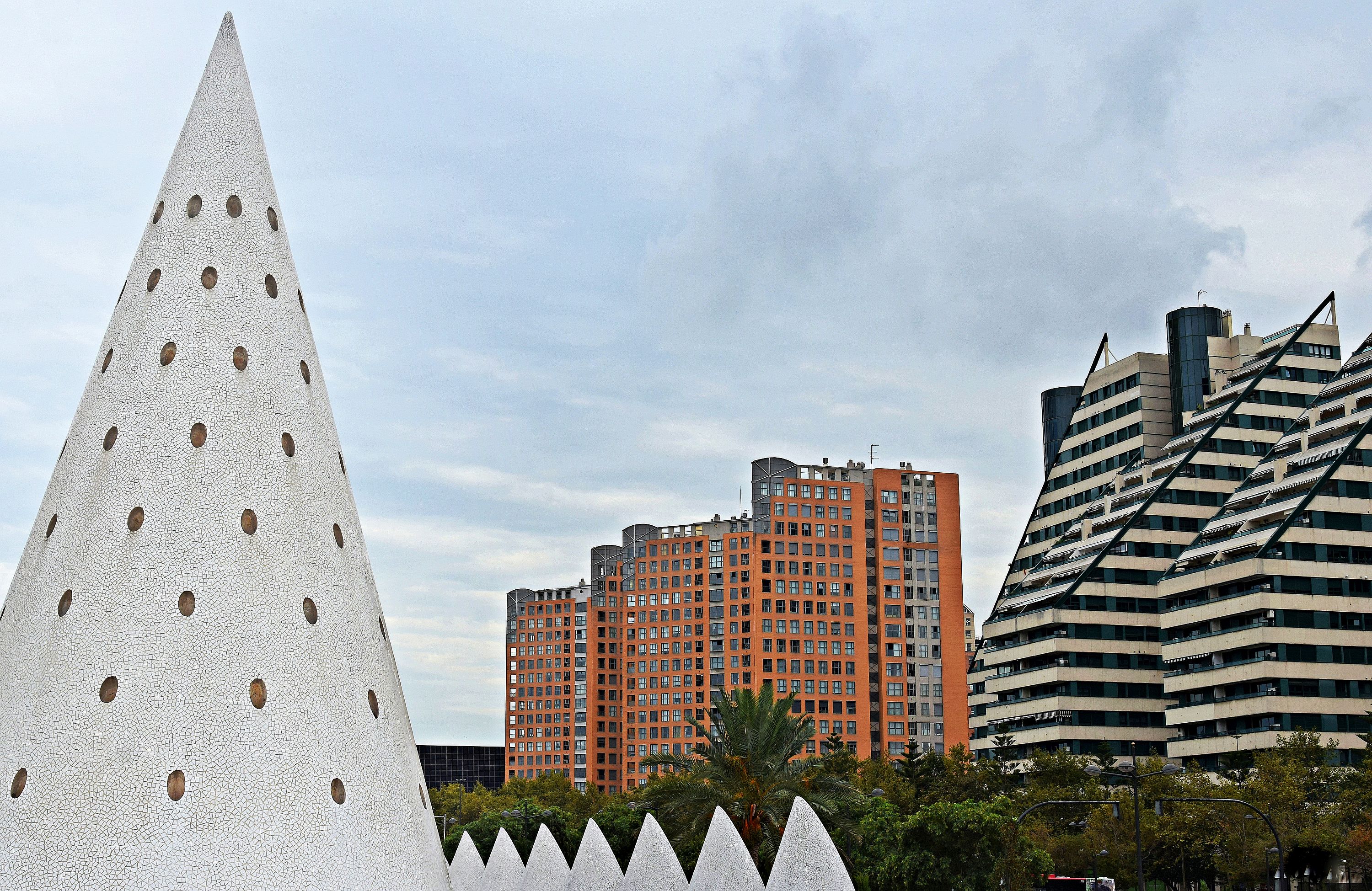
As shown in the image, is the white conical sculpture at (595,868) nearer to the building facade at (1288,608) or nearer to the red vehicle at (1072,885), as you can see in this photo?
the red vehicle at (1072,885)

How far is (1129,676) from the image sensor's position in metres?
104

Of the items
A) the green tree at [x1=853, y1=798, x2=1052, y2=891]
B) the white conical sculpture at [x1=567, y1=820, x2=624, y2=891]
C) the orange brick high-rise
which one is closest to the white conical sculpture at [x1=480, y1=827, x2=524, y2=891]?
the white conical sculpture at [x1=567, y1=820, x2=624, y2=891]

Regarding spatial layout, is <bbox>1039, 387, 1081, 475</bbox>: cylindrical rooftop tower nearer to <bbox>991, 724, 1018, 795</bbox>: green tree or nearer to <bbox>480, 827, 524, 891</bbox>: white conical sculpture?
<bbox>991, 724, 1018, 795</bbox>: green tree

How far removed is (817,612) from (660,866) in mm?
119189

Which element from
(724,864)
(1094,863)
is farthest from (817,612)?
(724,864)

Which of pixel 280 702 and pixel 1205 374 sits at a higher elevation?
pixel 1205 374

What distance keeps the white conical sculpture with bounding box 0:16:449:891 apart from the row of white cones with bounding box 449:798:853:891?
39.7 feet

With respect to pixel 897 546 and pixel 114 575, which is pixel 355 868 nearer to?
pixel 114 575

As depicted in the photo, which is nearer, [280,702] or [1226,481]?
[280,702]

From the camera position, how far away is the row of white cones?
27.1 m

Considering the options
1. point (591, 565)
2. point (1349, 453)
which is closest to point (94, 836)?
point (1349, 453)

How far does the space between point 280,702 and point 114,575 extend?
2399 millimetres

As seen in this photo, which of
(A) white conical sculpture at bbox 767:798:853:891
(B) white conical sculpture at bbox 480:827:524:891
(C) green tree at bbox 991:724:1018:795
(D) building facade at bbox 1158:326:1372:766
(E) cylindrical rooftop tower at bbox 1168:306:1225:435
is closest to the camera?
(A) white conical sculpture at bbox 767:798:853:891

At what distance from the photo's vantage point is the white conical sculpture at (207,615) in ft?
46.9
